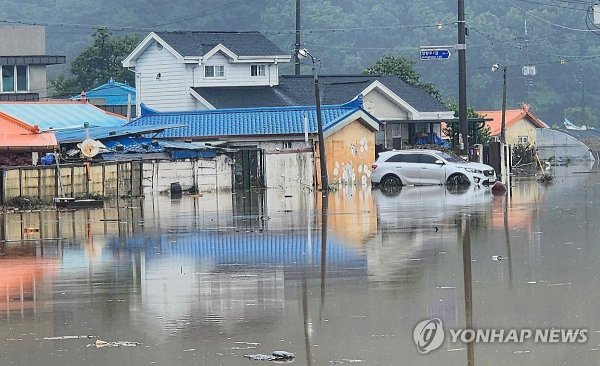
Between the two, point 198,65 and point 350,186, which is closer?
point 350,186

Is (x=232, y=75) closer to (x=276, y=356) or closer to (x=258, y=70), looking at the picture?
(x=258, y=70)

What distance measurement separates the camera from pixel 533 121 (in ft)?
295

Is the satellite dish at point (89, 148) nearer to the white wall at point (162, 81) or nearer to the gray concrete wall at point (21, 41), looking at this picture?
the white wall at point (162, 81)

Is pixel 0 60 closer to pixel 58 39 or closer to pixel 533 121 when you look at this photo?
pixel 533 121

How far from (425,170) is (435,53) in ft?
13.6

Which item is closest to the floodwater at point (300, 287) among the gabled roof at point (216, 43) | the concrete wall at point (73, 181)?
the concrete wall at point (73, 181)

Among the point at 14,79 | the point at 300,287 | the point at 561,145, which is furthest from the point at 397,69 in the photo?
the point at 300,287

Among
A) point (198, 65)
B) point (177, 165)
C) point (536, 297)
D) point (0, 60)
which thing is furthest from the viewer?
point (0, 60)

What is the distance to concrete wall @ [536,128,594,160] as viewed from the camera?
304ft

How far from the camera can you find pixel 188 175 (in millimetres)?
45281

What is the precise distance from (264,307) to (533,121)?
258 ft

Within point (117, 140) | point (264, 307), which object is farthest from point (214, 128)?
point (264, 307)

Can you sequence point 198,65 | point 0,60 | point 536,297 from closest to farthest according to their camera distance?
point 536,297 → point 198,65 → point 0,60

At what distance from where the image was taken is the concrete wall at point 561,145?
304 feet
